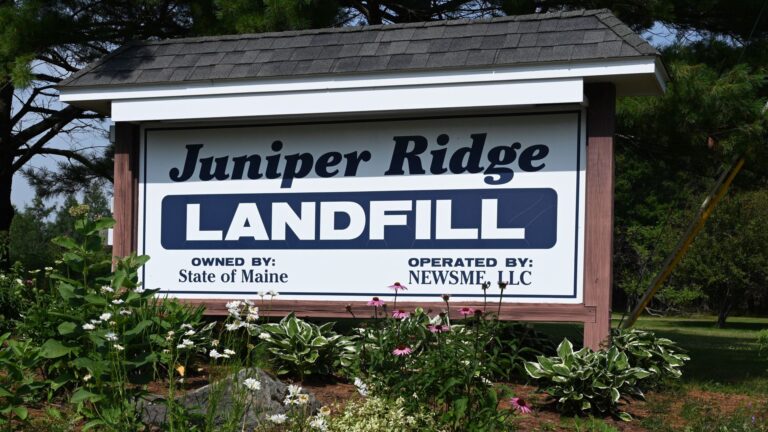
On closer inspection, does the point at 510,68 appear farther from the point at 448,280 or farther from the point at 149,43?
the point at 149,43

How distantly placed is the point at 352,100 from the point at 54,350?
3.87 metres

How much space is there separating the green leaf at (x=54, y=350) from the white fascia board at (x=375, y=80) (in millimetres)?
3786

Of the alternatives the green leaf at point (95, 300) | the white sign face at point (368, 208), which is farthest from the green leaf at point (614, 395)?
the green leaf at point (95, 300)

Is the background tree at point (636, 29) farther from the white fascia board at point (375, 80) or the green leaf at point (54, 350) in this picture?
the green leaf at point (54, 350)

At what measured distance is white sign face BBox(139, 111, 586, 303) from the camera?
766cm

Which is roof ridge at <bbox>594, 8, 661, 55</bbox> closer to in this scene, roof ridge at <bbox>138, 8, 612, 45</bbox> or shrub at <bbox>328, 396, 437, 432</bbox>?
roof ridge at <bbox>138, 8, 612, 45</bbox>

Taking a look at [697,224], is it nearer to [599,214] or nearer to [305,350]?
[599,214]

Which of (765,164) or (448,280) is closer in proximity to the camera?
(448,280)

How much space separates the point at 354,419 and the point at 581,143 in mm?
3599

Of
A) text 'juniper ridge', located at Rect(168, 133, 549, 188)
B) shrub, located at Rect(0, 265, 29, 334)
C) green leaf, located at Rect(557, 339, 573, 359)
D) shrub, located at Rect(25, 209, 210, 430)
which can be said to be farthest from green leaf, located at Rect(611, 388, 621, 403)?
shrub, located at Rect(0, 265, 29, 334)

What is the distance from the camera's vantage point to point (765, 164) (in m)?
11.0

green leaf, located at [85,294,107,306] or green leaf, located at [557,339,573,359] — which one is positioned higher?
green leaf, located at [85,294,107,306]

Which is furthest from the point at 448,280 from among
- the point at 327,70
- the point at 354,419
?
the point at 354,419

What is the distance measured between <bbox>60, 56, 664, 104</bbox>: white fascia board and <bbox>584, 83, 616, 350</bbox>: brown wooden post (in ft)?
0.94
